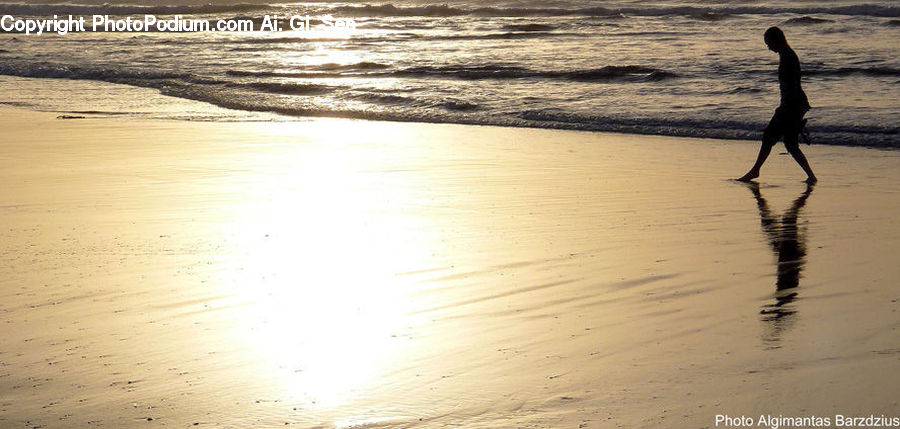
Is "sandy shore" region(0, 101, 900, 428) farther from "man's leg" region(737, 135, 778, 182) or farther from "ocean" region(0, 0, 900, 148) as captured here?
"ocean" region(0, 0, 900, 148)

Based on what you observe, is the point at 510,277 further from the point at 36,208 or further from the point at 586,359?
the point at 36,208

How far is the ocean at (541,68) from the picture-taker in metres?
14.1

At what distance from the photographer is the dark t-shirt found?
9.33 metres

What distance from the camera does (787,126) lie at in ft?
30.9

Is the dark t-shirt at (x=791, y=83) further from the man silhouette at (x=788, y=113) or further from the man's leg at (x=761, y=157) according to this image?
the man's leg at (x=761, y=157)

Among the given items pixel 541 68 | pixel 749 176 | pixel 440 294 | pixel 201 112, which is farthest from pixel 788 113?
pixel 541 68

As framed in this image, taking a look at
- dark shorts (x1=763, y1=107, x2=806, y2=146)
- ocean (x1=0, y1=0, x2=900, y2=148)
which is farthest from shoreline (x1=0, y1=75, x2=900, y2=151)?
dark shorts (x1=763, y1=107, x2=806, y2=146)

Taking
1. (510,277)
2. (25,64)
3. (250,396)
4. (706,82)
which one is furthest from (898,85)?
(25,64)

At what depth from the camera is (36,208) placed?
25.7ft

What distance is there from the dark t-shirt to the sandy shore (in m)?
0.64

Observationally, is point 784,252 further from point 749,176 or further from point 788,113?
point 788,113

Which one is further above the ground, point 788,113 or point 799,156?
point 788,113

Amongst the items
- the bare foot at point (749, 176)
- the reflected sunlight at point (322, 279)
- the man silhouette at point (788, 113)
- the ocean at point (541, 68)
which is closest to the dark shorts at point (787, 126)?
the man silhouette at point (788, 113)

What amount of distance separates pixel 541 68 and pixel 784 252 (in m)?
14.1
